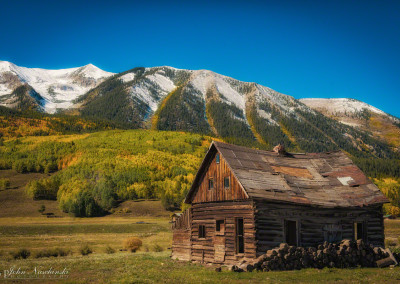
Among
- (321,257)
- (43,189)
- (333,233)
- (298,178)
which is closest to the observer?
(321,257)

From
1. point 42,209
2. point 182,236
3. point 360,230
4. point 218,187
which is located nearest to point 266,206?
point 218,187

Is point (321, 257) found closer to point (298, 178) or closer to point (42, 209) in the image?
point (298, 178)

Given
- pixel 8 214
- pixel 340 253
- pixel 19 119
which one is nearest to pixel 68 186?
pixel 8 214

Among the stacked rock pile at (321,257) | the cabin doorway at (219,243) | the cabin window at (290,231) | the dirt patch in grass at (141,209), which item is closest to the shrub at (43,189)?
the dirt patch in grass at (141,209)

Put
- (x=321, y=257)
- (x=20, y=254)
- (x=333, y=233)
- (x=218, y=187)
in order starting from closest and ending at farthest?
(x=321, y=257) < (x=333, y=233) < (x=218, y=187) < (x=20, y=254)

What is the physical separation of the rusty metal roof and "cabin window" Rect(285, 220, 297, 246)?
2.20 metres

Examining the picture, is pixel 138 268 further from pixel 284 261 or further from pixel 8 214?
pixel 8 214

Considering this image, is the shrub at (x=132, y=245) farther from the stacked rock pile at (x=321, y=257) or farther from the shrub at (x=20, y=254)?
the stacked rock pile at (x=321, y=257)

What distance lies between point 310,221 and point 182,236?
1031 cm

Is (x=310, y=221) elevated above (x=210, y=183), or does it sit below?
below

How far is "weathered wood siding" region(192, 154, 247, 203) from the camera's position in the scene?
24141mm

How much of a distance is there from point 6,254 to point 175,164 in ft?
285

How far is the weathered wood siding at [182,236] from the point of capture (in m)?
28.2

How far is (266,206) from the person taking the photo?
75.8ft
